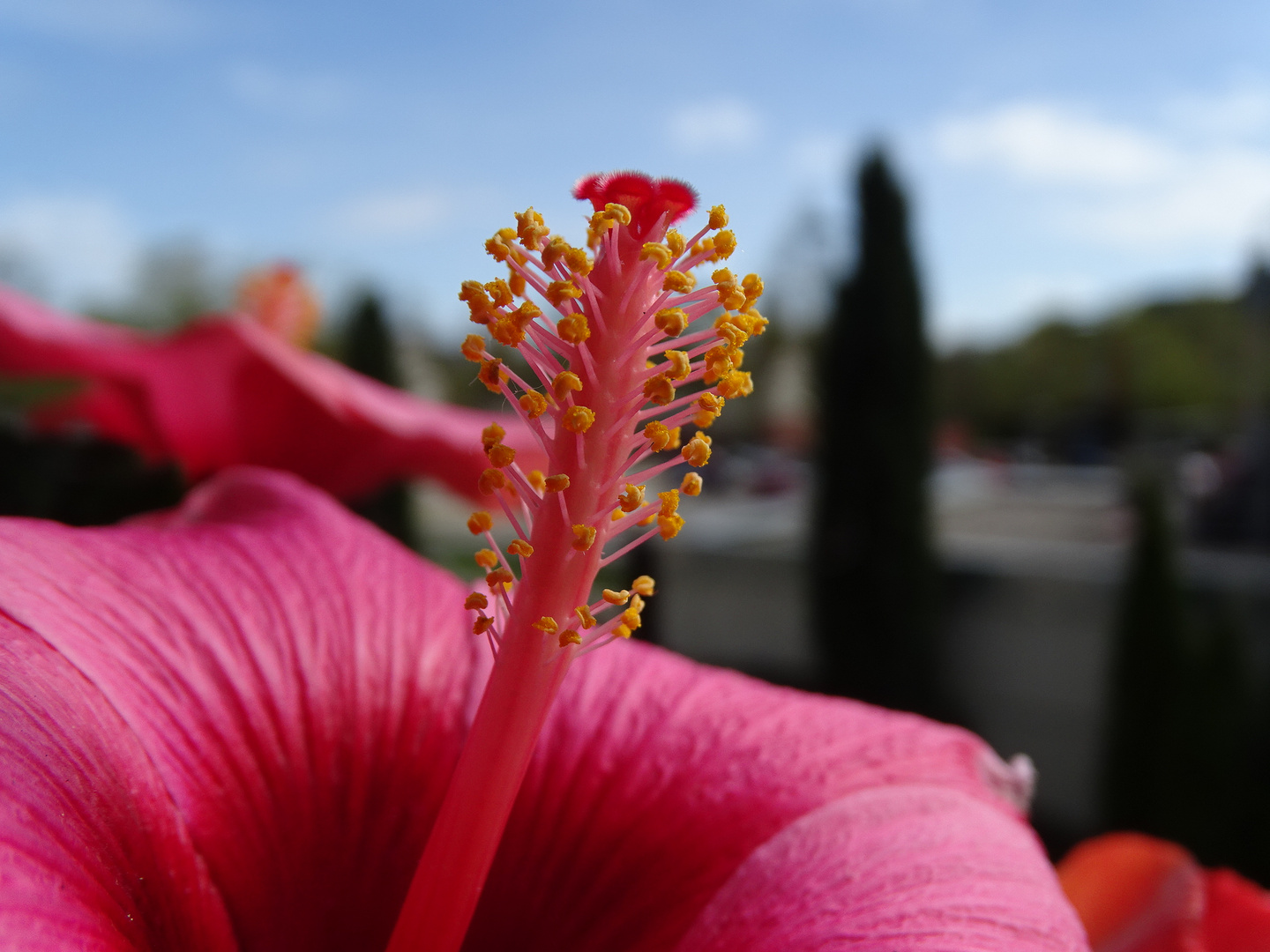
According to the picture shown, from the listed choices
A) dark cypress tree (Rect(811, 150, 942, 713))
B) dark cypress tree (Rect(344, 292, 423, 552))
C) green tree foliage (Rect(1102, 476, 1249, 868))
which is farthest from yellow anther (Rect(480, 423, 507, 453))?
dark cypress tree (Rect(811, 150, 942, 713))

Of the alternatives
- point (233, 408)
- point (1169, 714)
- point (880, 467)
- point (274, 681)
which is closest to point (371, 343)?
point (880, 467)

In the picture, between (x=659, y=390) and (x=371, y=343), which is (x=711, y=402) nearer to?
(x=659, y=390)

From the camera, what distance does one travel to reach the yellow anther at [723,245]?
388 mm

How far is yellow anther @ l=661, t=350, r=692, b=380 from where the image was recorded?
14.5 inches

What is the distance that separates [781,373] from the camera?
18.9 m

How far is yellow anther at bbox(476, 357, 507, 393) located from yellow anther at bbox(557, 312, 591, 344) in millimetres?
35

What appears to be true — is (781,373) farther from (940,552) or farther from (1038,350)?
(940,552)

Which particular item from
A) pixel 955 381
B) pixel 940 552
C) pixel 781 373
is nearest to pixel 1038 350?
pixel 955 381

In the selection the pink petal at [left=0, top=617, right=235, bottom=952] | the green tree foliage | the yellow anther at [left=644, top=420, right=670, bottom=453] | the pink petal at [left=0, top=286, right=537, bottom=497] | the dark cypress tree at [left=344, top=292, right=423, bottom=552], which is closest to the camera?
the pink petal at [left=0, top=617, right=235, bottom=952]

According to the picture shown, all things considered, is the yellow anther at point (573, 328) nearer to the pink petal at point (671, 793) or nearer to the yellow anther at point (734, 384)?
the yellow anther at point (734, 384)

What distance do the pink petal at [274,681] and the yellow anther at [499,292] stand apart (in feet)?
0.51

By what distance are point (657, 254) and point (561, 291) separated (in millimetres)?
37

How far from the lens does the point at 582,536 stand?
1.16 ft

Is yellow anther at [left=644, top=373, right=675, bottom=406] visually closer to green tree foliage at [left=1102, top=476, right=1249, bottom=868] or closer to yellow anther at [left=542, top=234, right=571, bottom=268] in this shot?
yellow anther at [left=542, top=234, right=571, bottom=268]
